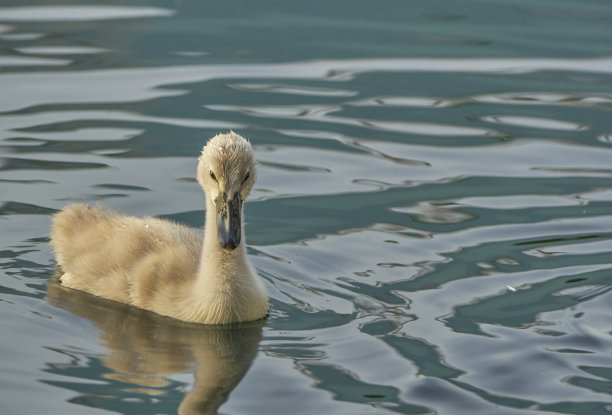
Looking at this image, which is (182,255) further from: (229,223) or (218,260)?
(229,223)

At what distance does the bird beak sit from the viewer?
22.0 feet

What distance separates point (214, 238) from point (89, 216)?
Answer: 1002mm

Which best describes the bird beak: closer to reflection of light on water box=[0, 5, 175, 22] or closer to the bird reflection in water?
the bird reflection in water

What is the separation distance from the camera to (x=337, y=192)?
8.71 metres

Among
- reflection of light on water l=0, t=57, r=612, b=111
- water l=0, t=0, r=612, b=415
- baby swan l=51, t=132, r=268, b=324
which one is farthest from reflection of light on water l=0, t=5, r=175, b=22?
baby swan l=51, t=132, r=268, b=324

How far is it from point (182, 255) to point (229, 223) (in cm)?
65

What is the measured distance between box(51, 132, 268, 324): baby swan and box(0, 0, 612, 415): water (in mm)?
116

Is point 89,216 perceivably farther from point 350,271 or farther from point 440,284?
point 440,284

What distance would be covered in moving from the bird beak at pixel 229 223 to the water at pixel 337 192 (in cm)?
51

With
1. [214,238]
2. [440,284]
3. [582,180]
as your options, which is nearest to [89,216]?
[214,238]

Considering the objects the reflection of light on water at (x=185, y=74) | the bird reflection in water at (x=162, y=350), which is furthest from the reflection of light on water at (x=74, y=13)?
the bird reflection in water at (x=162, y=350)

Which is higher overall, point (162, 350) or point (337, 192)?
point (337, 192)

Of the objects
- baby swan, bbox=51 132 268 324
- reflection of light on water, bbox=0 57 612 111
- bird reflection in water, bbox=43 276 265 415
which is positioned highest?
reflection of light on water, bbox=0 57 612 111

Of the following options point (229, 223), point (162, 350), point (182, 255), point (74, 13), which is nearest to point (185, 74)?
point (74, 13)
